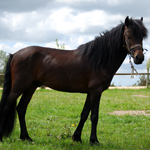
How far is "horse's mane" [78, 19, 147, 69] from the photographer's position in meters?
4.32

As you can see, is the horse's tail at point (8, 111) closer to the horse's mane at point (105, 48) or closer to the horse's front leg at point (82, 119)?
the horse's front leg at point (82, 119)

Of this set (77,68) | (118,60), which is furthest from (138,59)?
(77,68)

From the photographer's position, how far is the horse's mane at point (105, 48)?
4316mm

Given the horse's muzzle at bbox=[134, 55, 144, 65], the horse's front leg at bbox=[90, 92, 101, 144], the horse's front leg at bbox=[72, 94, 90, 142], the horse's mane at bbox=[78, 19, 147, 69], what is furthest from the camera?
the horse's front leg at bbox=[72, 94, 90, 142]

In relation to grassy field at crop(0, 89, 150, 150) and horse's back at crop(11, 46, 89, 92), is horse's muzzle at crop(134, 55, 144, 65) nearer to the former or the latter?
horse's back at crop(11, 46, 89, 92)

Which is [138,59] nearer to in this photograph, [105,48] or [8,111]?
[105,48]

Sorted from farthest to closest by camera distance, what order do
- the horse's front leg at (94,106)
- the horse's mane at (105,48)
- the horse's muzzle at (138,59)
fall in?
the horse's mane at (105,48) < the horse's front leg at (94,106) < the horse's muzzle at (138,59)

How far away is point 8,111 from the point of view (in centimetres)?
463

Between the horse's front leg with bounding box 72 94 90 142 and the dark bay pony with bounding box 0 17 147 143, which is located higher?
the dark bay pony with bounding box 0 17 147 143

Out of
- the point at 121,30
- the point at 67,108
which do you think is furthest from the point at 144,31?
the point at 67,108

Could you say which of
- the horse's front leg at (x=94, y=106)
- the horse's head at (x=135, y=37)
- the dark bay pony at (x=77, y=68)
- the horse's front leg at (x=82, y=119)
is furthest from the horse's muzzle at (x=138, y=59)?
the horse's front leg at (x=82, y=119)

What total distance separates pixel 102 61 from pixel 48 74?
1046mm

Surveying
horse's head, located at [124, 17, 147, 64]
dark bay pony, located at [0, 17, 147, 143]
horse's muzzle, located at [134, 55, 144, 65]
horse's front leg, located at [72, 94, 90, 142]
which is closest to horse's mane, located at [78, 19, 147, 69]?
dark bay pony, located at [0, 17, 147, 143]

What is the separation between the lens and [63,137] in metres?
4.89
